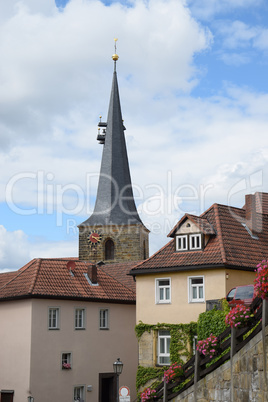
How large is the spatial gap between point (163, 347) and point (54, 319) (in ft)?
22.6

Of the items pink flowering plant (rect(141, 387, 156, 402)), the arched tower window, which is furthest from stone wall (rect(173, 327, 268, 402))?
the arched tower window

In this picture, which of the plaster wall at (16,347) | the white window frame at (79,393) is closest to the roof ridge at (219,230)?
the plaster wall at (16,347)

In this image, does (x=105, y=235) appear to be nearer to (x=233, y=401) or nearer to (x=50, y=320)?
(x=50, y=320)

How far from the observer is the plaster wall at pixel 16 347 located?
33.2 m

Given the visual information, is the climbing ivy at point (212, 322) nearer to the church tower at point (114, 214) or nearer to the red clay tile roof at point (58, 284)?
the red clay tile roof at point (58, 284)

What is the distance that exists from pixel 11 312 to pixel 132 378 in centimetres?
837

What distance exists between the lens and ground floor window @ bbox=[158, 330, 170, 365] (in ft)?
101

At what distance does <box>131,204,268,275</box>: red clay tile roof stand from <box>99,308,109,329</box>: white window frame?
20.8ft

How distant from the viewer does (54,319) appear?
3494cm

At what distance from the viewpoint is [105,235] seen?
77688 mm

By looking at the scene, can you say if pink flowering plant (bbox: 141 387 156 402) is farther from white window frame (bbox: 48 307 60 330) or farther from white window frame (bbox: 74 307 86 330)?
white window frame (bbox: 74 307 86 330)

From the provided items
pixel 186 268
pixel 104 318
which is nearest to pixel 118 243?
pixel 104 318

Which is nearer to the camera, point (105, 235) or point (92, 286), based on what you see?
point (92, 286)

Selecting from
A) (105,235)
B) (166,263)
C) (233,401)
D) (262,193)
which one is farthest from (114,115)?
(233,401)
